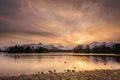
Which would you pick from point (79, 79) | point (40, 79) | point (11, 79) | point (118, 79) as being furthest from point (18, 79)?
point (118, 79)

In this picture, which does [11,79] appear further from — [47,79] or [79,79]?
[79,79]

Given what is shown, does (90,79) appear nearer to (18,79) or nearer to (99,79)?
(99,79)

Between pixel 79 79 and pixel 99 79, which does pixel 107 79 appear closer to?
pixel 99 79

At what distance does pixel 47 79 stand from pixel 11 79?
13.3ft

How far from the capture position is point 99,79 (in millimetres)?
21219

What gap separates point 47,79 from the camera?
69.1ft

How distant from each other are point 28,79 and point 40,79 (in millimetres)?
1360

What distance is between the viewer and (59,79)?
2111 centimetres

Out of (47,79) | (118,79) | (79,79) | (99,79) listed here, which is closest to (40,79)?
(47,79)

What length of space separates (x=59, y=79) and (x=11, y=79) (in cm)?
543

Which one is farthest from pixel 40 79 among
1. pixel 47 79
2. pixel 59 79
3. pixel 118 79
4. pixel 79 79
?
pixel 118 79

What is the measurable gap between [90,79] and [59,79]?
11.6 feet

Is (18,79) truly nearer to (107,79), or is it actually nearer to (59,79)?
(59,79)

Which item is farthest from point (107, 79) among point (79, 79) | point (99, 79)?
point (79, 79)
